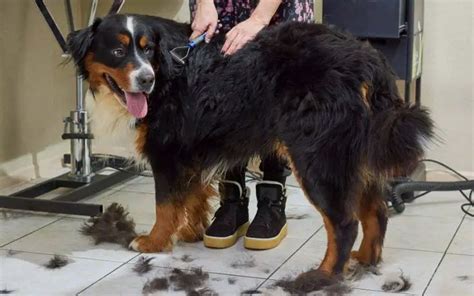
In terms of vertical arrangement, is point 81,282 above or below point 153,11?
below

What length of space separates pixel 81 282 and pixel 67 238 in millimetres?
459

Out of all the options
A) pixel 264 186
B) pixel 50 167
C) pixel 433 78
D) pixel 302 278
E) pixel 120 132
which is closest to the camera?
pixel 302 278

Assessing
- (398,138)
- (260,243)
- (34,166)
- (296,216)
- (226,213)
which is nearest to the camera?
(398,138)

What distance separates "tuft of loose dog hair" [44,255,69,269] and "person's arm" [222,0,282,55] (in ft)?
2.69

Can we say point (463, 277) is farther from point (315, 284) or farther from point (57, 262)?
point (57, 262)

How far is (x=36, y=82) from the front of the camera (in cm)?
347

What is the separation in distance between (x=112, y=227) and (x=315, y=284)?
2.90ft

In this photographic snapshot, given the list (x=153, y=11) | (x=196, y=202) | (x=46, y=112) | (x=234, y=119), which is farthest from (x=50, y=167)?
(x=234, y=119)

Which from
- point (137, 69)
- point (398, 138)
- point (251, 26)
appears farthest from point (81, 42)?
point (398, 138)

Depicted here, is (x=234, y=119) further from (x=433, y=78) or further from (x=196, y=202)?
(x=433, y=78)

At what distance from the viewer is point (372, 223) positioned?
230 centimetres

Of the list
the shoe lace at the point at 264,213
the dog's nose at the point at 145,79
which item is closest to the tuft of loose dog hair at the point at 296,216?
the shoe lace at the point at 264,213

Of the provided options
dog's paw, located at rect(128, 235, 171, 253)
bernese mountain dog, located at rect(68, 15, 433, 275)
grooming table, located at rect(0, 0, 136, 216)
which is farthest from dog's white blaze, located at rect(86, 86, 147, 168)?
grooming table, located at rect(0, 0, 136, 216)

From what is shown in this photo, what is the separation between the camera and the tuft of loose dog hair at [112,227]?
2592 millimetres
